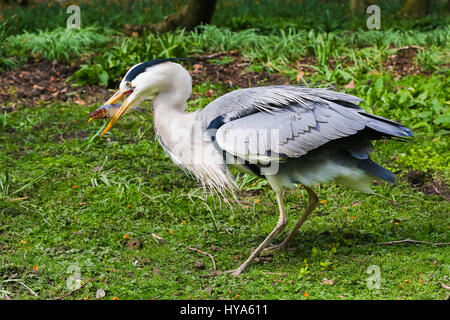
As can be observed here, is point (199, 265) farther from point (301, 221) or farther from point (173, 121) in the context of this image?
point (173, 121)

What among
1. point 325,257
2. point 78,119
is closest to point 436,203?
point 325,257

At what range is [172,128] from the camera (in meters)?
4.86

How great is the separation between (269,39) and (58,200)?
517 centimetres

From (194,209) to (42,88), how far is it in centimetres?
411

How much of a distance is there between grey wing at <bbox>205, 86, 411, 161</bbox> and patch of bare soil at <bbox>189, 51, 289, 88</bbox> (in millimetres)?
3601

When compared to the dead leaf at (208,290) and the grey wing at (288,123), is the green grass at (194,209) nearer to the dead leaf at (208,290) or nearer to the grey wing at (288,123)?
the dead leaf at (208,290)

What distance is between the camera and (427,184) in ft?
19.8

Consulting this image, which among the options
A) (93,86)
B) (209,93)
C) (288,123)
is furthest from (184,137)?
(93,86)

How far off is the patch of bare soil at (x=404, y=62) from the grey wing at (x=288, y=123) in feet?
13.7

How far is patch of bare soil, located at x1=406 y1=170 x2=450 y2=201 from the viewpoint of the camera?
5845mm

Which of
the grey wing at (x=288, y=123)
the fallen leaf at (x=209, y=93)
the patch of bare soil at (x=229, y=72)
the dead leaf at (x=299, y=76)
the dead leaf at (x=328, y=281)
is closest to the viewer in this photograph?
the dead leaf at (x=328, y=281)

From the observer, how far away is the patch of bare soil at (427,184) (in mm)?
5845

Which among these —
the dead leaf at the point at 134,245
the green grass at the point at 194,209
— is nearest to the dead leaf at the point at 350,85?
the green grass at the point at 194,209

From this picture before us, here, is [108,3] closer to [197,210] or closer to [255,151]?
[197,210]
